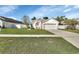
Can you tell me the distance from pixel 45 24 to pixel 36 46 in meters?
0.75

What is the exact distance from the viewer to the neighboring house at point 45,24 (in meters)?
4.78

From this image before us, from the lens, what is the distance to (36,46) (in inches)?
174

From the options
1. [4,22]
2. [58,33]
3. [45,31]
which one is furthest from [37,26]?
[4,22]

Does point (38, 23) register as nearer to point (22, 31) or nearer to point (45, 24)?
point (45, 24)

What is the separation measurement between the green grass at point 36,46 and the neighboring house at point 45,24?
0.36 meters

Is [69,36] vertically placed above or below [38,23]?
below

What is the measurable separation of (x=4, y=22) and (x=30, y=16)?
0.73m

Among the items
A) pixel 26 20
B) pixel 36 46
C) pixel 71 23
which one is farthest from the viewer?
pixel 71 23

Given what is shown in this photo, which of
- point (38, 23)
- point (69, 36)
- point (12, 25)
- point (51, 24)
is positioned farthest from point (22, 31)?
point (69, 36)

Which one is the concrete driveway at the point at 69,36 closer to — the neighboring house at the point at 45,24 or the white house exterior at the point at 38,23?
the neighboring house at the point at 45,24

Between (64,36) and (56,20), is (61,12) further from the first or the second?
(64,36)

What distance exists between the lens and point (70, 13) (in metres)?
4.71

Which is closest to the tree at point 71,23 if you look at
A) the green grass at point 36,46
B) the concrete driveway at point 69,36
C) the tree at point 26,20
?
the concrete driveway at point 69,36

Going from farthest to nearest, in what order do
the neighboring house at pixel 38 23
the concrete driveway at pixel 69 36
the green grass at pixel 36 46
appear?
the neighboring house at pixel 38 23
the concrete driveway at pixel 69 36
the green grass at pixel 36 46
